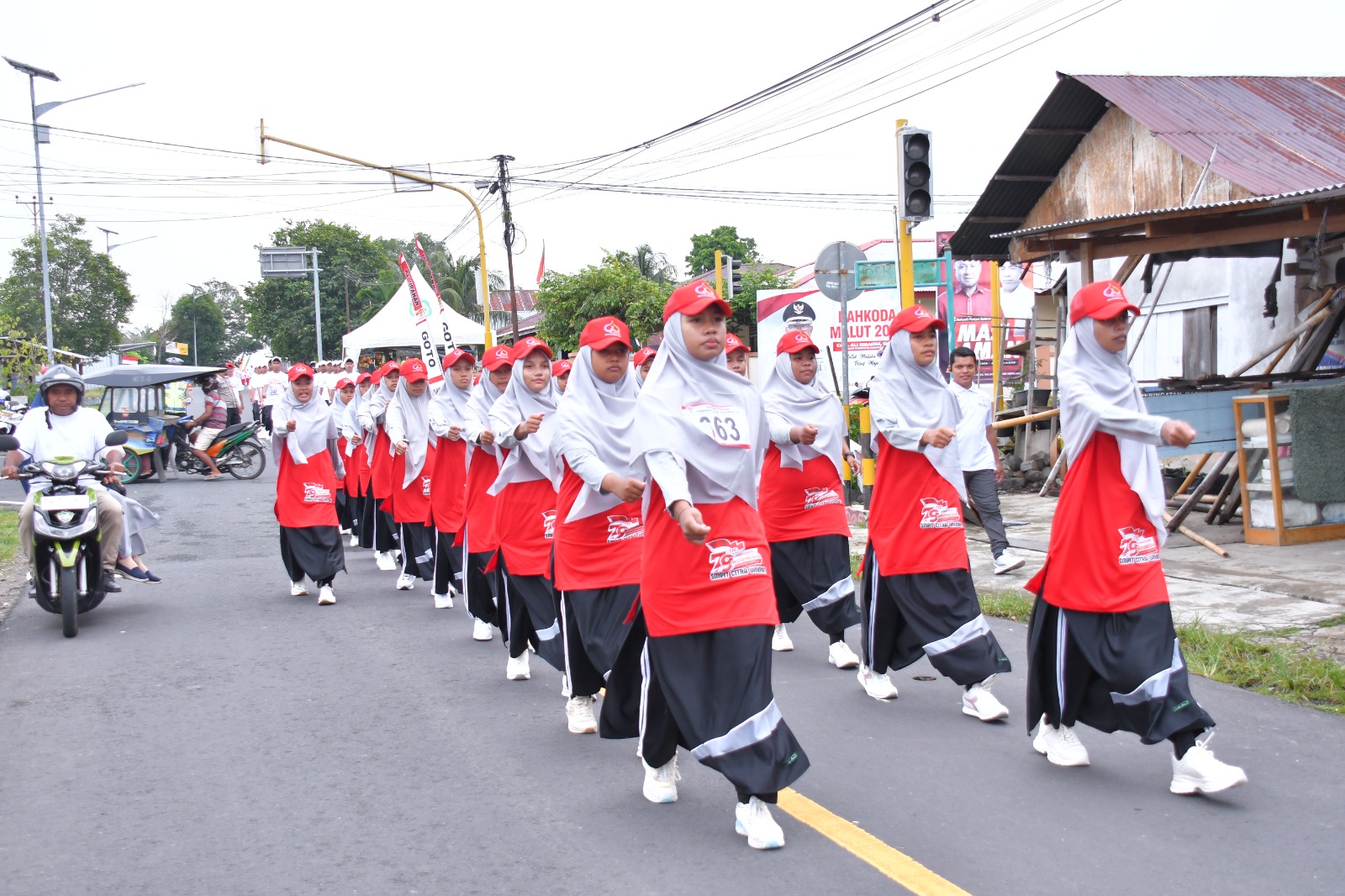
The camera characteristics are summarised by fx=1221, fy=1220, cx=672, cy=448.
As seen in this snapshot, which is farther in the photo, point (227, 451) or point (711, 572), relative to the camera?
point (227, 451)

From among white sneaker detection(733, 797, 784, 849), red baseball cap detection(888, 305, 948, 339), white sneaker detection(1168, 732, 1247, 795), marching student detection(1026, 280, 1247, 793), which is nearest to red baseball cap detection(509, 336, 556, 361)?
red baseball cap detection(888, 305, 948, 339)

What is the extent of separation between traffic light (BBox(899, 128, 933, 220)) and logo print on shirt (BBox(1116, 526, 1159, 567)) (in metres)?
6.38

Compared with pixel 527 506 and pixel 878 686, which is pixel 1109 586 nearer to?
pixel 878 686

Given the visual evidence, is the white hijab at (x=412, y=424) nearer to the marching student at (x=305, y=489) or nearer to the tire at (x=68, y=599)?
the marching student at (x=305, y=489)

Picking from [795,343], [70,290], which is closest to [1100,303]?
[795,343]

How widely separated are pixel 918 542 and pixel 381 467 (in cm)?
645

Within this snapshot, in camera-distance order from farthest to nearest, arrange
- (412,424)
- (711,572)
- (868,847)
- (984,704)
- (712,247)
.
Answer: (712,247), (412,424), (984,704), (711,572), (868,847)

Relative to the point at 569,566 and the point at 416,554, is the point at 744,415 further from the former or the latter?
the point at 416,554

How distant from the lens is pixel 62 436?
27.3 ft

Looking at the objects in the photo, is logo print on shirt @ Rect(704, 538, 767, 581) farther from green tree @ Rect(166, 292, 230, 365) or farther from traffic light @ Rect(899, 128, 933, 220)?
green tree @ Rect(166, 292, 230, 365)

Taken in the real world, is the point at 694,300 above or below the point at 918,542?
above

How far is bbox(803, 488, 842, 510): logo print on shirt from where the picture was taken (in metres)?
7.02

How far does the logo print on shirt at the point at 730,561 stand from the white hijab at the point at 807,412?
276 centimetres

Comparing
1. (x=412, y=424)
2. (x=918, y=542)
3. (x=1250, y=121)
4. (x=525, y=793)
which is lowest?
(x=525, y=793)
